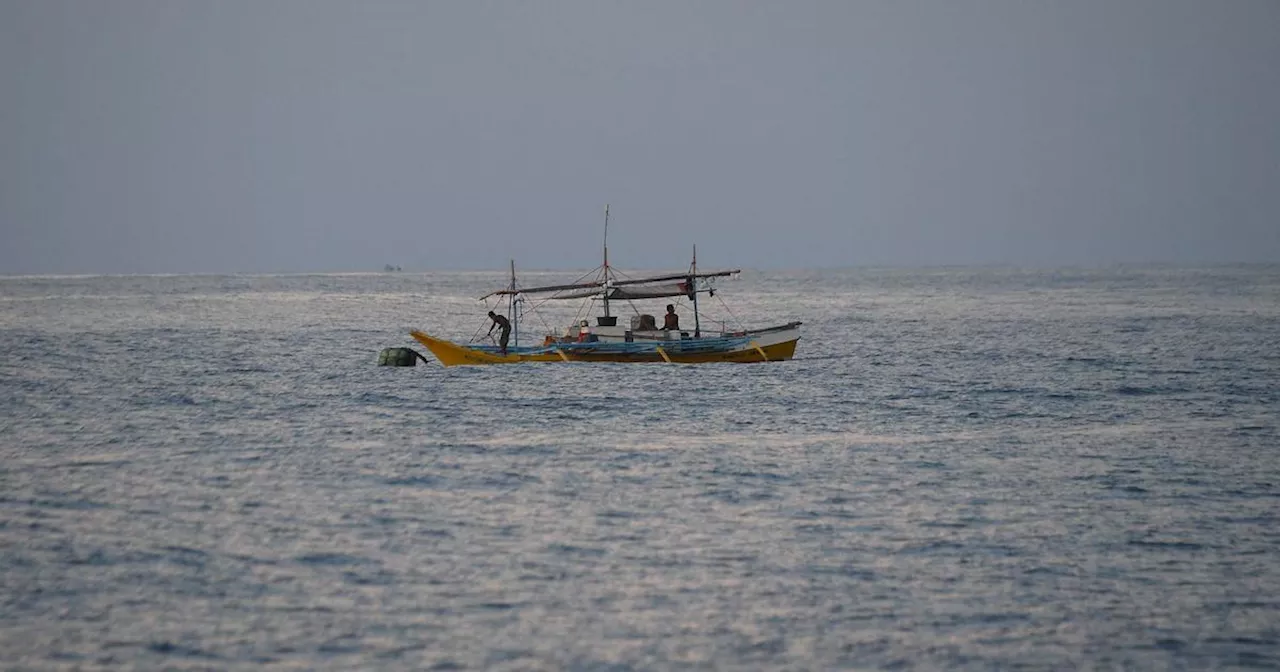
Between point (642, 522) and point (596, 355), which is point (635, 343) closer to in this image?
point (596, 355)

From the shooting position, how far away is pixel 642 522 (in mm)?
24734

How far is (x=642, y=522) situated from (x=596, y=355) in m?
30.1

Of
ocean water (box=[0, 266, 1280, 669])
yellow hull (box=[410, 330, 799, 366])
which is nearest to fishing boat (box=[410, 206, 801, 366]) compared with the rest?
yellow hull (box=[410, 330, 799, 366])

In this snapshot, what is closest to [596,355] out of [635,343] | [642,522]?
[635,343]

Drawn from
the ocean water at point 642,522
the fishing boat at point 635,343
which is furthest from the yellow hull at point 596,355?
the ocean water at point 642,522

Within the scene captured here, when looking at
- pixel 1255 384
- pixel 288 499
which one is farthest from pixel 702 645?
pixel 1255 384

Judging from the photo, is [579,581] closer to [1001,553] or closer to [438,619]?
[438,619]

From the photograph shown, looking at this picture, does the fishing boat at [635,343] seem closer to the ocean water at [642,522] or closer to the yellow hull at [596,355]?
the yellow hull at [596,355]

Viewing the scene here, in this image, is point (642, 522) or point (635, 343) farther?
point (635, 343)

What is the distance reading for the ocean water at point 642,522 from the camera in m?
17.4

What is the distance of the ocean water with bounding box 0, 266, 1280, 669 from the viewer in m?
17.4

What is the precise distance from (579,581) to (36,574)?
808cm

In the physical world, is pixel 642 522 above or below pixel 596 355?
below

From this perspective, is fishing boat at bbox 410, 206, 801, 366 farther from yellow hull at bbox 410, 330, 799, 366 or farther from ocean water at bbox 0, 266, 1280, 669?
ocean water at bbox 0, 266, 1280, 669
